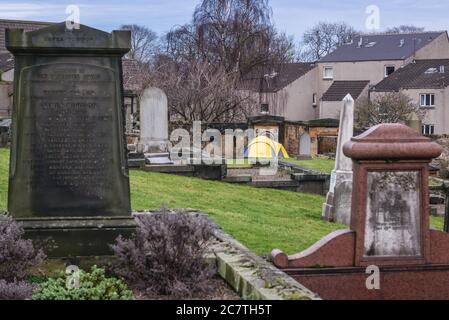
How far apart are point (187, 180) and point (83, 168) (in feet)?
36.0

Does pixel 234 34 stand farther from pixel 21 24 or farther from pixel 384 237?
pixel 384 237

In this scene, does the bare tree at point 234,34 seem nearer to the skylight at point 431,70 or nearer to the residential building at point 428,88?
the residential building at point 428,88

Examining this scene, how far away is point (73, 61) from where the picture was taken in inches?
292

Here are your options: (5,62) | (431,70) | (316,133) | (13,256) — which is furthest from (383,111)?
(13,256)

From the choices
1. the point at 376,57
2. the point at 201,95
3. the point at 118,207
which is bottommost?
the point at 118,207

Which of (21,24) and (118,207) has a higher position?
(21,24)

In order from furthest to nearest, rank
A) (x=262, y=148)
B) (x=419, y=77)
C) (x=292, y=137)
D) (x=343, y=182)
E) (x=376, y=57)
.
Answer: (x=376, y=57) → (x=419, y=77) → (x=292, y=137) → (x=262, y=148) → (x=343, y=182)

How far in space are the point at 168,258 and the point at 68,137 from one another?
6.15 ft

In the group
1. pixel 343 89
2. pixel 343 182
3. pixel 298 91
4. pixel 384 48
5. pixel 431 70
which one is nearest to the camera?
pixel 343 182

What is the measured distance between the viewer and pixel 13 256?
645 centimetres

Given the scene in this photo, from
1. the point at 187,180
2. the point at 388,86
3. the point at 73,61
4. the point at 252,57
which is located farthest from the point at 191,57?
the point at 73,61

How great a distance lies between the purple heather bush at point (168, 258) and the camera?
21.0ft
